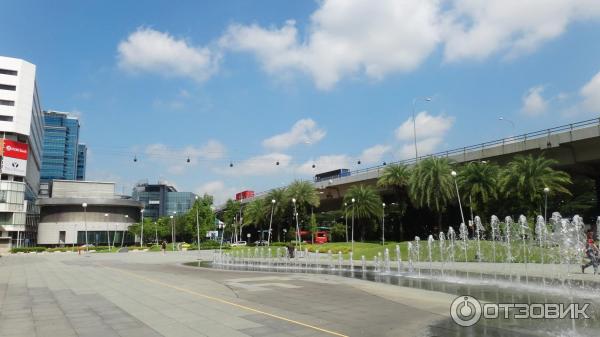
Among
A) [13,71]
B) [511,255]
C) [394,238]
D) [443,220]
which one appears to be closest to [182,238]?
[13,71]

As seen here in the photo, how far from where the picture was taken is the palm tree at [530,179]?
4216cm

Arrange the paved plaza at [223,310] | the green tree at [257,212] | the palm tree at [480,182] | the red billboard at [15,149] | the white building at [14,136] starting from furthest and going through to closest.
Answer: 1. the white building at [14,136]
2. the red billboard at [15,149]
3. the green tree at [257,212]
4. the palm tree at [480,182]
5. the paved plaza at [223,310]

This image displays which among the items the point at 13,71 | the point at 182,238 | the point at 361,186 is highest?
the point at 13,71

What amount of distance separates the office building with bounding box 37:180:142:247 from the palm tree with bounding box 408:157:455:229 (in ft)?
286

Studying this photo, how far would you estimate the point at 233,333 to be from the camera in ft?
30.2

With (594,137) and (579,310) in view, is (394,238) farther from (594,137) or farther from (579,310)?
(579,310)

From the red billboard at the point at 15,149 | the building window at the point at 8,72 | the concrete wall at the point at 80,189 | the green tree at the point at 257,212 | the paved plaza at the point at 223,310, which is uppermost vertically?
the building window at the point at 8,72

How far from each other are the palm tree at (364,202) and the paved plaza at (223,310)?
44469 mm

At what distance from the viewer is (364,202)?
62.8m

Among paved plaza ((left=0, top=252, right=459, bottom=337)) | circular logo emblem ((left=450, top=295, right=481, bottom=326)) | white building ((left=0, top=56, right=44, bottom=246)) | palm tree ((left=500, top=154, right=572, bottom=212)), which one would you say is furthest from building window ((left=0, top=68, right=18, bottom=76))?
circular logo emblem ((left=450, top=295, right=481, bottom=326))

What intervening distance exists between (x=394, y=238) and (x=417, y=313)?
6103 cm

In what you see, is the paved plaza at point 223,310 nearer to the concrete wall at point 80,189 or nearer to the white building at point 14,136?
the white building at point 14,136

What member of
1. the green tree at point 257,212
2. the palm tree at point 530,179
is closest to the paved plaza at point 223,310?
the palm tree at point 530,179

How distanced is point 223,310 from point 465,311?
6.31 meters
